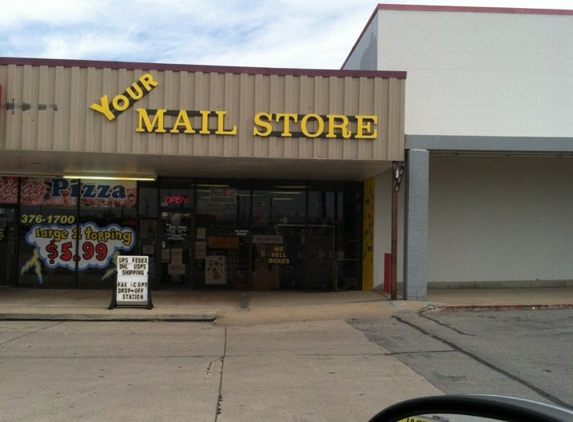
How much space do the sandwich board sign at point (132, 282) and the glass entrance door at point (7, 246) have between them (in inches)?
202

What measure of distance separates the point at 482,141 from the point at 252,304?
6416 millimetres

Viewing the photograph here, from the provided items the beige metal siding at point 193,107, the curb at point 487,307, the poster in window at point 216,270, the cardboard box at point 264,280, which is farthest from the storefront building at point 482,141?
the poster in window at point 216,270

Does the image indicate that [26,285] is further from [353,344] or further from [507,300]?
[507,300]

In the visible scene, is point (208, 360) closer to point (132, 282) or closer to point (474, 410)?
point (132, 282)

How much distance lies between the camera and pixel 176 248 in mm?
17250

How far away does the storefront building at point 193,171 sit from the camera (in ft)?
43.6

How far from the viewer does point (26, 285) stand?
671 inches

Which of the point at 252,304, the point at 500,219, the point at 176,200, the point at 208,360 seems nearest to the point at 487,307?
the point at 500,219

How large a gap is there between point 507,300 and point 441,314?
240 cm

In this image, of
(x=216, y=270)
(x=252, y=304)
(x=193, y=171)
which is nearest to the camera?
(x=252, y=304)

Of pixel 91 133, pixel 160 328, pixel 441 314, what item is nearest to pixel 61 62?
pixel 91 133

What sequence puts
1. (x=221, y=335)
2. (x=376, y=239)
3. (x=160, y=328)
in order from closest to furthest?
(x=221, y=335) < (x=160, y=328) < (x=376, y=239)

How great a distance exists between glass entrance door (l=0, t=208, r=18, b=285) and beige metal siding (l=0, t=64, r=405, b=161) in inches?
183

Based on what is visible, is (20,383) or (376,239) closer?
(20,383)
